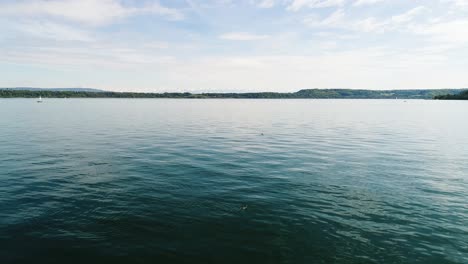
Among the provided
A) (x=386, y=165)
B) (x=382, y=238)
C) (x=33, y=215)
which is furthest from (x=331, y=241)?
(x=386, y=165)

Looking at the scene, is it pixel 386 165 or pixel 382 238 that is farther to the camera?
pixel 386 165

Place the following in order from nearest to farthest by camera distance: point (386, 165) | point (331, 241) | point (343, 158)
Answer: point (331, 241) < point (386, 165) < point (343, 158)

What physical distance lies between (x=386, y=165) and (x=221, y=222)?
24.9 m

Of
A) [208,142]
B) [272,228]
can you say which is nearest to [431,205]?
[272,228]

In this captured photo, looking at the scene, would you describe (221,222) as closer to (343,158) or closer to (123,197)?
(123,197)

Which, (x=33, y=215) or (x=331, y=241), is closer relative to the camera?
(x=331, y=241)

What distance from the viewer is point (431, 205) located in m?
23.2

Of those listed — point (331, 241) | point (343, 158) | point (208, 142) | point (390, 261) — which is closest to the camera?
point (390, 261)

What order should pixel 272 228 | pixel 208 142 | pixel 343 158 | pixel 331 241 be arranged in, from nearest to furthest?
pixel 331 241, pixel 272 228, pixel 343 158, pixel 208 142

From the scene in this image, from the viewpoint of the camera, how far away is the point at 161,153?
139ft

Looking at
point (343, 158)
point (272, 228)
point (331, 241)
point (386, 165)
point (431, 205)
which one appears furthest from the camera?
point (343, 158)

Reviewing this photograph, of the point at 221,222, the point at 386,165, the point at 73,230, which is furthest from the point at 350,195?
the point at 73,230

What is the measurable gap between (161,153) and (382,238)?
30623 mm

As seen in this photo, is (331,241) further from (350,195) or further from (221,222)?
(350,195)
